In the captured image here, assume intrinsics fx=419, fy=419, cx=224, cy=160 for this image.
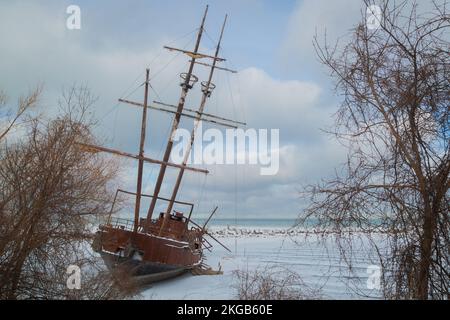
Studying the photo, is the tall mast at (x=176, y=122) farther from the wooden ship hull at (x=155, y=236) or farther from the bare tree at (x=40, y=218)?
the bare tree at (x=40, y=218)

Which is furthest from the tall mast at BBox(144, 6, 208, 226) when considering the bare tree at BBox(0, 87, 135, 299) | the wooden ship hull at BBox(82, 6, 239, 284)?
the bare tree at BBox(0, 87, 135, 299)

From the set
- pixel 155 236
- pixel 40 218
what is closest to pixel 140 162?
pixel 155 236

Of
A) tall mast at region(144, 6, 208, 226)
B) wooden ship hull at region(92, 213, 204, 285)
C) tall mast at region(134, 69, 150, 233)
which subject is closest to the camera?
wooden ship hull at region(92, 213, 204, 285)

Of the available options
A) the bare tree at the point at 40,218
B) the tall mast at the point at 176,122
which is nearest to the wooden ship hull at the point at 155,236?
the tall mast at the point at 176,122

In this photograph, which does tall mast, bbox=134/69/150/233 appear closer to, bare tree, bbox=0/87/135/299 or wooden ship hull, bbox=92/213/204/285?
wooden ship hull, bbox=92/213/204/285

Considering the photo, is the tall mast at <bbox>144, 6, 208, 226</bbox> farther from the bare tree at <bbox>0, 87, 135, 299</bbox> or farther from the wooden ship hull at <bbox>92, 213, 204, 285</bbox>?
the bare tree at <bbox>0, 87, 135, 299</bbox>

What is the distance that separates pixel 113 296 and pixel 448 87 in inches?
292

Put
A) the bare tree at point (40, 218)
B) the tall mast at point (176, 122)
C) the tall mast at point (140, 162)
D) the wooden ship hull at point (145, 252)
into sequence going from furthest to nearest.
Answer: the tall mast at point (176, 122)
the tall mast at point (140, 162)
the wooden ship hull at point (145, 252)
the bare tree at point (40, 218)

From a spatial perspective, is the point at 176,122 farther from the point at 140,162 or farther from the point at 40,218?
the point at 40,218

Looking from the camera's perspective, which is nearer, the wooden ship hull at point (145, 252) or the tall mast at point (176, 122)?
the wooden ship hull at point (145, 252)

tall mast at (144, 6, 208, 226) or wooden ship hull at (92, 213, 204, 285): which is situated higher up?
tall mast at (144, 6, 208, 226)

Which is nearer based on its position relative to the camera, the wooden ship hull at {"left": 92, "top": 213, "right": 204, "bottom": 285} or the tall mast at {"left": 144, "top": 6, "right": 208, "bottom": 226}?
the wooden ship hull at {"left": 92, "top": 213, "right": 204, "bottom": 285}

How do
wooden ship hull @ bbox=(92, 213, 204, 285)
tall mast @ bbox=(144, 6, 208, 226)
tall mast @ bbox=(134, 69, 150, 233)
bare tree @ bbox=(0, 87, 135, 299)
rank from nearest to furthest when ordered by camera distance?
1. bare tree @ bbox=(0, 87, 135, 299)
2. wooden ship hull @ bbox=(92, 213, 204, 285)
3. tall mast @ bbox=(134, 69, 150, 233)
4. tall mast @ bbox=(144, 6, 208, 226)

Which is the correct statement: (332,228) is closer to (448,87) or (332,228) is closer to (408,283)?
(408,283)
